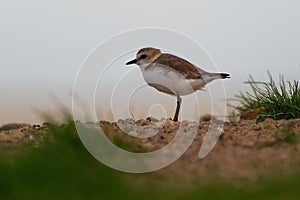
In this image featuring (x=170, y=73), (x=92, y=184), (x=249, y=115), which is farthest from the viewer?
(x=249, y=115)

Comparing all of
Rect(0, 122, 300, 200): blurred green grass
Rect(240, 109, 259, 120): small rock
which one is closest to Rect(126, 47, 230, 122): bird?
Rect(240, 109, 259, 120): small rock

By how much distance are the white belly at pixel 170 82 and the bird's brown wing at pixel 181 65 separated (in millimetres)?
56

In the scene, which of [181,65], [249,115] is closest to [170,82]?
[181,65]

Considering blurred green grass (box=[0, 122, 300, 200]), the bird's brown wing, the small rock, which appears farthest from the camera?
the small rock

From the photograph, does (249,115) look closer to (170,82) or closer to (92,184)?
(170,82)

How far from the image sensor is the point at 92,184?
5902mm

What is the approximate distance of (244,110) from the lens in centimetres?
1133

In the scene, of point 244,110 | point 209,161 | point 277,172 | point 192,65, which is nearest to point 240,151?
point 209,161

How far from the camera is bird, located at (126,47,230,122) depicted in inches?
362

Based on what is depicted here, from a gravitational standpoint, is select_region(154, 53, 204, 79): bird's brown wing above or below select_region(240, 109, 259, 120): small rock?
above

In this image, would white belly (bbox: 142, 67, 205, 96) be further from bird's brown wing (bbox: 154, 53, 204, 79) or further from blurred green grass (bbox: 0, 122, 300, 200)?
blurred green grass (bbox: 0, 122, 300, 200)

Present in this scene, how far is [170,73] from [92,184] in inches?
139

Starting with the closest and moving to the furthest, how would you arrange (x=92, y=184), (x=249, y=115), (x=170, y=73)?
1. (x=92, y=184)
2. (x=170, y=73)
3. (x=249, y=115)

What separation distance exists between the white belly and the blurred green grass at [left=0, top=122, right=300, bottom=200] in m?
2.71
